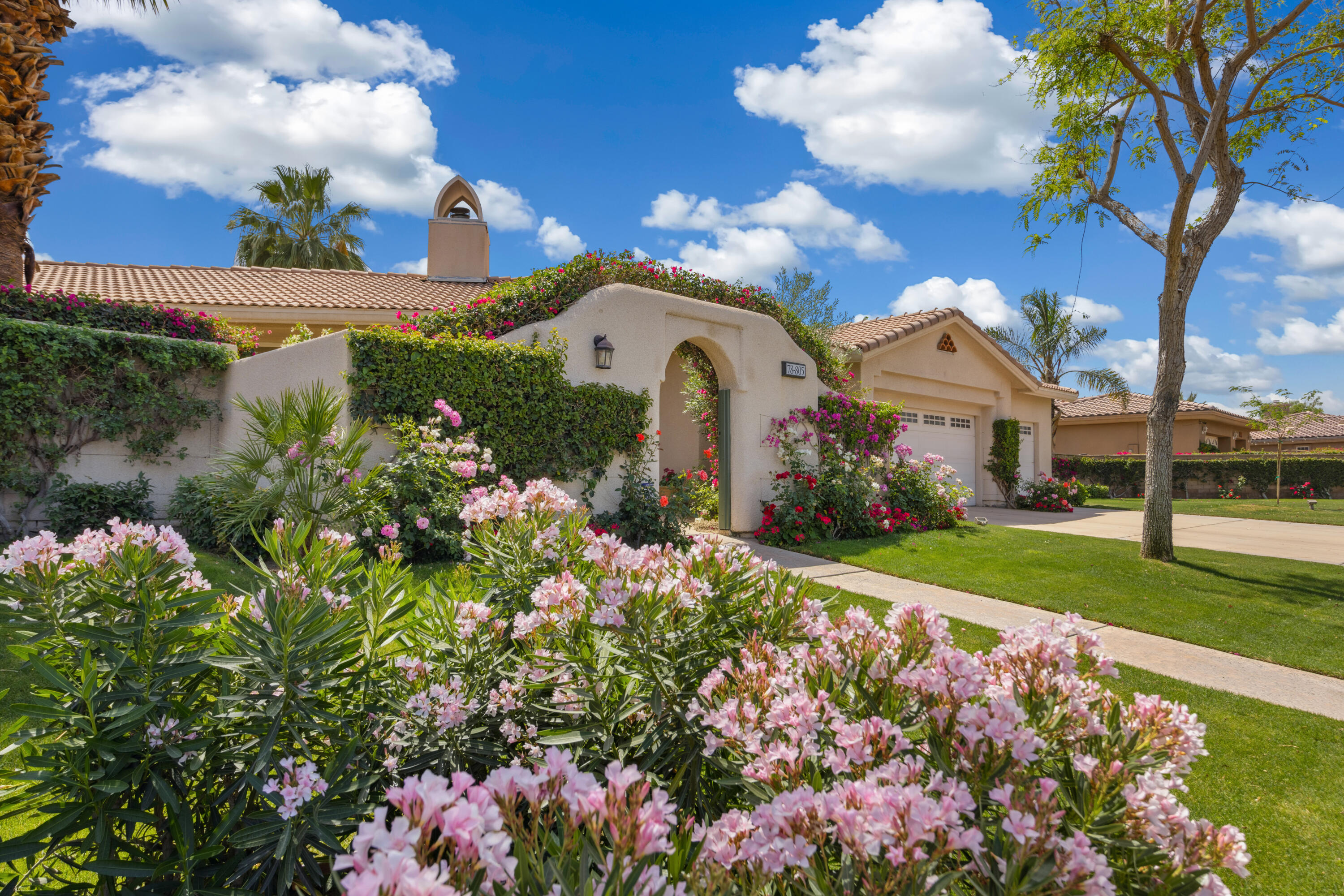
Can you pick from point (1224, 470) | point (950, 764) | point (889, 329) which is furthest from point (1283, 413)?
point (950, 764)

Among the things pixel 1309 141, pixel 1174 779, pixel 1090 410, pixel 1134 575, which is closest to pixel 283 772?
pixel 1174 779

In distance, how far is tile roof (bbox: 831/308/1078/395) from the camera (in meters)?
12.3

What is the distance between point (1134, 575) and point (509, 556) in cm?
774

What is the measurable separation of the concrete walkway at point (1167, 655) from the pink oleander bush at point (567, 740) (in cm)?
158

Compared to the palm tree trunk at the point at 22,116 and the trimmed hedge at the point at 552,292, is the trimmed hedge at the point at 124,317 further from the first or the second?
the trimmed hedge at the point at 552,292

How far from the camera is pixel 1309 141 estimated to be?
896 centimetres

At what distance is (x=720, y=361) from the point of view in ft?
31.7

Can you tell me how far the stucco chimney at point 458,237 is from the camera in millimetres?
14977

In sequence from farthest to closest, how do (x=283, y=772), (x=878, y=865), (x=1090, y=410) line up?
(x=1090, y=410), (x=283, y=772), (x=878, y=865)

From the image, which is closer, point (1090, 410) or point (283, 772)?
point (283, 772)

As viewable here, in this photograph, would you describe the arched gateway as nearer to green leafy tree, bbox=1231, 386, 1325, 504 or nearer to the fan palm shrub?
the fan palm shrub

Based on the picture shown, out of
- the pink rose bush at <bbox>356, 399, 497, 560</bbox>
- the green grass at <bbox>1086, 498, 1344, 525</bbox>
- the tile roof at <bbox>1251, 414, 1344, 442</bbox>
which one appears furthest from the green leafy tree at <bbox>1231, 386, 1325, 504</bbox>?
the pink rose bush at <bbox>356, 399, 497, 560</bbox>

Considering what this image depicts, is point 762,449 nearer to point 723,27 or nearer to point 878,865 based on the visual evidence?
point 723,27

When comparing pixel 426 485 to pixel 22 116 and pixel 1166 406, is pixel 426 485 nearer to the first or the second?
pixel 22 116
